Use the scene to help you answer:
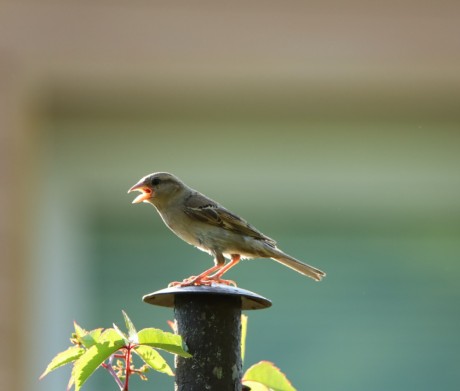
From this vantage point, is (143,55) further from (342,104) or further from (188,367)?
(188,367)

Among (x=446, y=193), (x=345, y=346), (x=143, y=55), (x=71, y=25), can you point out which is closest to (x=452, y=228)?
(x=446, y=193)

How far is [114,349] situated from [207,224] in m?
1.48

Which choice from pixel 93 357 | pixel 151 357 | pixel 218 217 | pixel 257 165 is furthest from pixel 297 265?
pixel 257 165

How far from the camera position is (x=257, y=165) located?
10.3 m

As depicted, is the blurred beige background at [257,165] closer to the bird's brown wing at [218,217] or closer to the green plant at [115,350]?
the bird's brown wing at [218,217]

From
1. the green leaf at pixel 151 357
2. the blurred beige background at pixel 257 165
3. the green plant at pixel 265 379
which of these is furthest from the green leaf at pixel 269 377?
the blurred beige background at pixel 257 165

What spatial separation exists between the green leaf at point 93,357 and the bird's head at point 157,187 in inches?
57.4

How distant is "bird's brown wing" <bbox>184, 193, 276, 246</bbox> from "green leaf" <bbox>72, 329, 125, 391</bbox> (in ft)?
Result: 4.79

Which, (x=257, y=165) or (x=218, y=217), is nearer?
(x=218, y=217)

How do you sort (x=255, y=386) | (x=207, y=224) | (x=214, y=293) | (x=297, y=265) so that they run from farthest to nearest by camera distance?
(x=297, y=265) → (x=207, y=224) → (x=255, y=386) → (x=214, y=293)

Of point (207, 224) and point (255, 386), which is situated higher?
point (207, 224)

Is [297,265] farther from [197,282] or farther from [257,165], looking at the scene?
[257,165]

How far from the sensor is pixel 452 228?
10.1 m

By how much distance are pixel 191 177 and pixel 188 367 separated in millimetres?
7548
